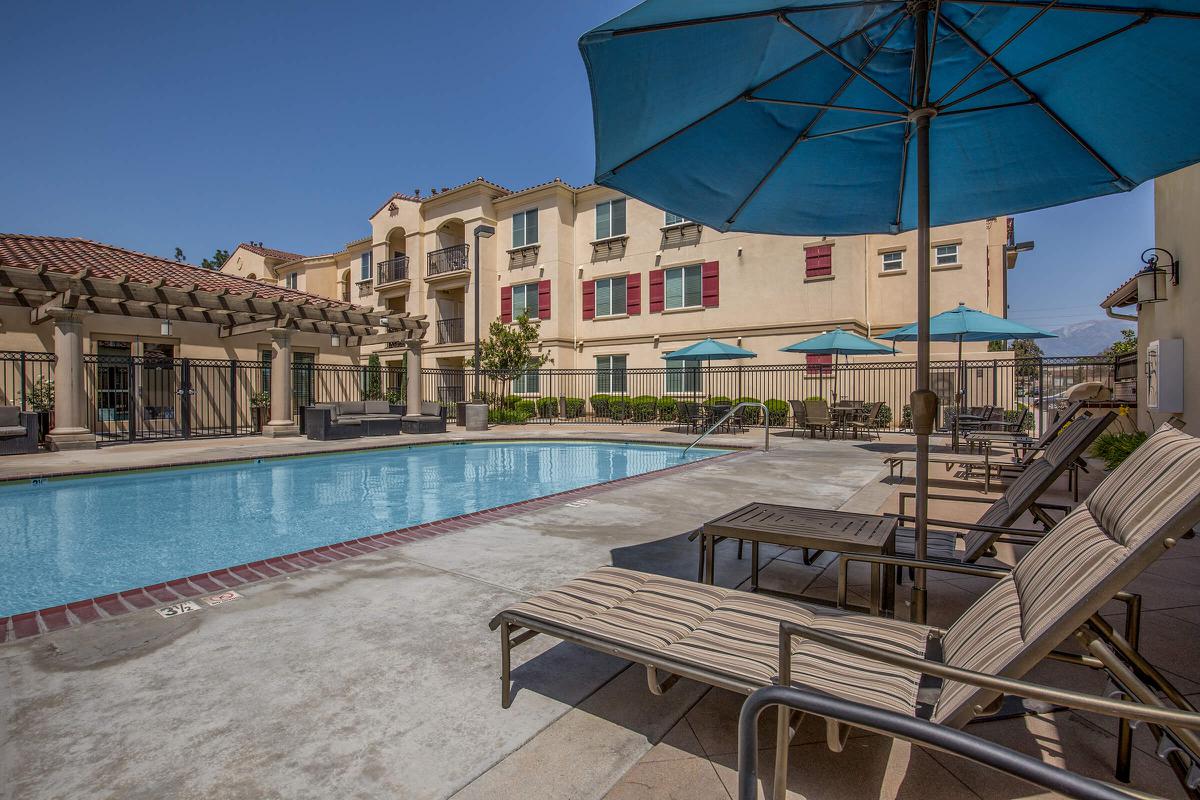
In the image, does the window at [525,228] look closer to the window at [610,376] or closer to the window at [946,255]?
the window at [610,376]

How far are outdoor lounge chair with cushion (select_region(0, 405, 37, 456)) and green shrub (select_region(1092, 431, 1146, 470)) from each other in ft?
56.2

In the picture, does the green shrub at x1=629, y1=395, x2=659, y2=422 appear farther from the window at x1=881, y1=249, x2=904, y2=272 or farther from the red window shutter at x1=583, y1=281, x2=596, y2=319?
the window at x1=881, y1=249, x2=904, y2=272

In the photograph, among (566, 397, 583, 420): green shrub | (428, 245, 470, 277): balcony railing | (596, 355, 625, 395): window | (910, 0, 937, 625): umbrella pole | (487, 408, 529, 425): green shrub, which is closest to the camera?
(910, 0, 937, 625): umbrella pole

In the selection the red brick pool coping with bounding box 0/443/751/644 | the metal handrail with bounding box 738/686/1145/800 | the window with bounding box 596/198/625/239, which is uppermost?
the window with bounding box 596/198/625/239

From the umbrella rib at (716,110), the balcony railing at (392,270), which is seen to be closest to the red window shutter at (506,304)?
the balcony railing at (392,270)

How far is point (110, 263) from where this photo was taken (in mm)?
14625

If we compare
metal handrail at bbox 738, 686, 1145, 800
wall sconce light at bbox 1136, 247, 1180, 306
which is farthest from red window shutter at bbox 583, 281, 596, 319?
metal handrail at bbox 738, 686, 1145, 800

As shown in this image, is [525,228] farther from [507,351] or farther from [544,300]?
[507,351]

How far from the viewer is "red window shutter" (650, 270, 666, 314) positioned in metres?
20.2

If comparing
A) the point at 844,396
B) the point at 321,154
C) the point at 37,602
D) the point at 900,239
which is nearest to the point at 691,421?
the point at 844,396

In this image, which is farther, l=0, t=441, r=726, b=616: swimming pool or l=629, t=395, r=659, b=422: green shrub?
l=629, t=395, r=659, b=422: green shrub

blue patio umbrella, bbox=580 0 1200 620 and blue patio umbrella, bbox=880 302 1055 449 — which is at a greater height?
blue patio umbrella, bbox=580 0 1200 620

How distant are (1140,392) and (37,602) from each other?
13119 mm

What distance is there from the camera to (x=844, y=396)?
16.9 metres
